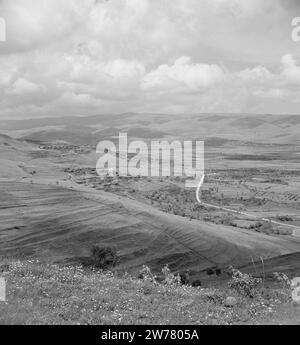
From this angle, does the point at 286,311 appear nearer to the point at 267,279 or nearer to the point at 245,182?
the point at 267,279

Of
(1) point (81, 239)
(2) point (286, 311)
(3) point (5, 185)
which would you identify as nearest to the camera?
(2) point (286, 311)

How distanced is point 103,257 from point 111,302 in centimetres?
3233

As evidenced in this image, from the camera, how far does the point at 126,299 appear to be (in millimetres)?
18516

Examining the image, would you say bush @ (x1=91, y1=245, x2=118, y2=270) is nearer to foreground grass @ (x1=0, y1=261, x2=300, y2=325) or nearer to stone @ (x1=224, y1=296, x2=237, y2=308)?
foreground grass @ (x1=0, y1=261, x2=300, y2=325)

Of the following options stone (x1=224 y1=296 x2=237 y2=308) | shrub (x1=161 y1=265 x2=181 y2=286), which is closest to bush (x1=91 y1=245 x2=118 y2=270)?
shrub (x1=161 y1=265 x2=181 y2=286)

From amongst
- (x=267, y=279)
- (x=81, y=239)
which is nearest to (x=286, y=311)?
(x=267, y=279)

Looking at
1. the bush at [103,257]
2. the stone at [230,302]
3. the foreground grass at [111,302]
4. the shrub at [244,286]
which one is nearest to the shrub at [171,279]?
the foreground grass at [111,302]

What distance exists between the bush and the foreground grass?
86.9 feet

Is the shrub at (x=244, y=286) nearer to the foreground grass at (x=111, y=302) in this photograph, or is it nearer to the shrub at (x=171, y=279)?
the foreground grass at (x=111, y=302)

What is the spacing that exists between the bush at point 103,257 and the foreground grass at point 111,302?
2649 centimetres

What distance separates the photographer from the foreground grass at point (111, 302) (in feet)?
51.6

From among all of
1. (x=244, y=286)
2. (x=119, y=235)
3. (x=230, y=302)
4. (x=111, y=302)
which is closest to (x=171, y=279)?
(x=244, y=286)
